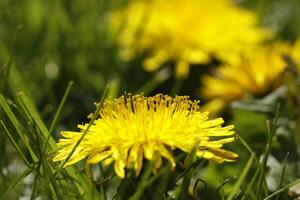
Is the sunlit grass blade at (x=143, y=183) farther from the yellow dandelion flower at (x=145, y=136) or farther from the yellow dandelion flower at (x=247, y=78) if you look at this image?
the yellow dandelion flower at (x=247, y=78)

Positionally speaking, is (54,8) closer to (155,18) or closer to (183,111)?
(155,18)

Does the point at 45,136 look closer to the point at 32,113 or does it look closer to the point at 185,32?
the point at 32,113

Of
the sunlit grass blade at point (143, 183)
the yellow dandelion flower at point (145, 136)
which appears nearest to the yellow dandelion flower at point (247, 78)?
the yellow dandelion flower at point (145, 136)

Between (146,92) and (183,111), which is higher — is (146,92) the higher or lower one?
the lower one

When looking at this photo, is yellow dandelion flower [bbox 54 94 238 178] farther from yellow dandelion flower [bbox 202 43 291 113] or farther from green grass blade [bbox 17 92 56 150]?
yellow dandelion flower [bbox 202 43 291 113]

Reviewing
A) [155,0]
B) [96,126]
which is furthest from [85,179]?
[155,0]

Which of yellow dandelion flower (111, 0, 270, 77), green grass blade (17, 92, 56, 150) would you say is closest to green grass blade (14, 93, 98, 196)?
green grass blade (17, 92, 56, 150)
